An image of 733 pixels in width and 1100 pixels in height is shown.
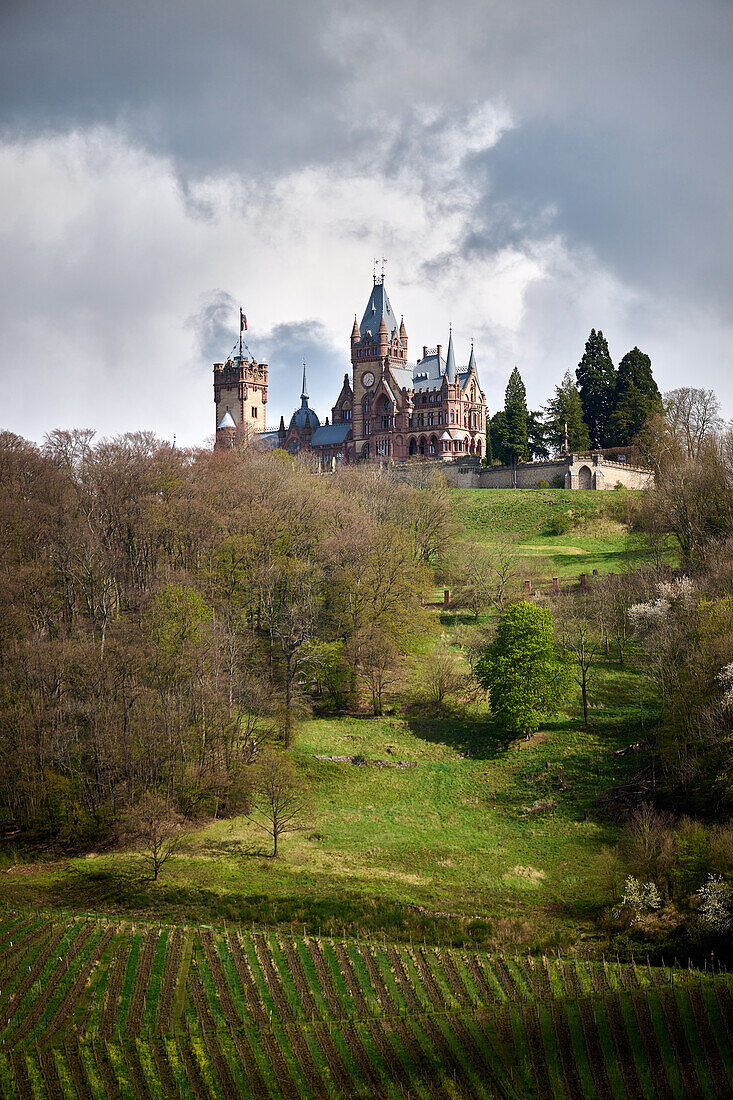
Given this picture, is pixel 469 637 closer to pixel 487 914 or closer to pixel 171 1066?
pixel 487 914

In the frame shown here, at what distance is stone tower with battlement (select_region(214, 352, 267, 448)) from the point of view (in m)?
113

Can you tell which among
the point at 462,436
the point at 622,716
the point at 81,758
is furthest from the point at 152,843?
the point at 462,436

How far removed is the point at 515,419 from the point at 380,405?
70.2 ft

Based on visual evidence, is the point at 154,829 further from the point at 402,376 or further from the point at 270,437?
the point at 270,437

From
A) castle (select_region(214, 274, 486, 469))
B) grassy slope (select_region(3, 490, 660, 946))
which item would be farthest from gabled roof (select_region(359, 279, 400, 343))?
grassy slope (select_region(3, 490, 660, 946))

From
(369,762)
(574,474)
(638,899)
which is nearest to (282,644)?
(369,762)

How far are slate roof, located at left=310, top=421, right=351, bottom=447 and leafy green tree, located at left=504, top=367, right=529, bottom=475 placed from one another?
26.2m

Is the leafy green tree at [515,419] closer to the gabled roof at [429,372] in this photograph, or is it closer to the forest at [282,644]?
the gabled roof at [429,372]

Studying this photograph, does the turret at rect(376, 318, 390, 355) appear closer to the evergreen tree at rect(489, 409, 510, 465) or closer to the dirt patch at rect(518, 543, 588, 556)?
the evergreen tree at rect(489, 409, 510, 465)

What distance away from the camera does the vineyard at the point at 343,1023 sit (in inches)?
844

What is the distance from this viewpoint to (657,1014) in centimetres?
2319

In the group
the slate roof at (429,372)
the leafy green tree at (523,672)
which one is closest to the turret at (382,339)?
the slate roof at (429,372)

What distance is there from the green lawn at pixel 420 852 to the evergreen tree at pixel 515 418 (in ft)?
152

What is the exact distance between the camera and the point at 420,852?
33875 millimetres
